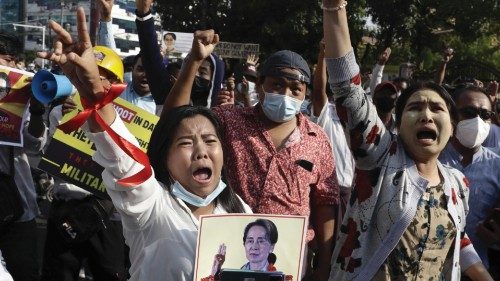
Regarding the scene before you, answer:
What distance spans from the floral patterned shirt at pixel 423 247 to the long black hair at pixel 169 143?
64cm

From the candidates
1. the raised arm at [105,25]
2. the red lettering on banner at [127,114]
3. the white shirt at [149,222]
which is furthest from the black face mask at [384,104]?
the white shirt at [149,222]

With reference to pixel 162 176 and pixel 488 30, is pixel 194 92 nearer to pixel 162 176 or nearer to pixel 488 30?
pixel 162 176

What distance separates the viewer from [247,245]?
2.53 metres

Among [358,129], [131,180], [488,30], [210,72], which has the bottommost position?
[131,180]

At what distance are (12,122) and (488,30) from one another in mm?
23955

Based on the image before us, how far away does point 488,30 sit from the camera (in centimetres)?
2609

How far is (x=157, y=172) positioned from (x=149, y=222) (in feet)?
1.01

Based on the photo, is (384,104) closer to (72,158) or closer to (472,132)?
(472,132)

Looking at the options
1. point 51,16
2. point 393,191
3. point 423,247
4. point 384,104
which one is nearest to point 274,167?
point 393,191

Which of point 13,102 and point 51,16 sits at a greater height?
point 51,16

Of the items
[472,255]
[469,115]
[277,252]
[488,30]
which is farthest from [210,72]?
[488,30]

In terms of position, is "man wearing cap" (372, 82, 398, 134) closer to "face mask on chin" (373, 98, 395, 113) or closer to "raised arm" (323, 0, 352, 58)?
"face mask on chin" (373, 98, 395, 113)

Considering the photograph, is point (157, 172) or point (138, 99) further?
point (138, 99)

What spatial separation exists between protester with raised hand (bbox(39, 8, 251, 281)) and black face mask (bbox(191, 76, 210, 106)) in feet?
4.88
